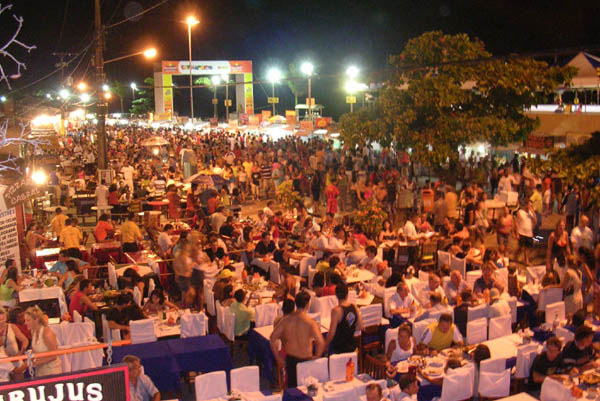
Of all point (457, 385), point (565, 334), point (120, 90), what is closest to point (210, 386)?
point (457, 385)

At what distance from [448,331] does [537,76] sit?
806 centimetres

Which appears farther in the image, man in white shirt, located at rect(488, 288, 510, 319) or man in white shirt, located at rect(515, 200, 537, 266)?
man in white shirt, located at rect(515, 200, 537, 266)

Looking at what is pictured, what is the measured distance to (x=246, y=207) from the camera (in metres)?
21.2

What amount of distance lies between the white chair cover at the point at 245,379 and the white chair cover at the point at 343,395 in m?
0.89

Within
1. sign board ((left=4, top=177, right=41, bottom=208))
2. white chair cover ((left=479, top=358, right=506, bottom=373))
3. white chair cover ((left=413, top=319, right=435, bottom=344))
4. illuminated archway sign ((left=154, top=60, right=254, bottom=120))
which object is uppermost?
illuminated archway sign ((left=154, top=60, right=254, bottom=120))

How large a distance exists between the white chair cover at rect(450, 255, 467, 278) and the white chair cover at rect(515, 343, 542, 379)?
3.81 meters

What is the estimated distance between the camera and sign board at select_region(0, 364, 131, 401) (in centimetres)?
347

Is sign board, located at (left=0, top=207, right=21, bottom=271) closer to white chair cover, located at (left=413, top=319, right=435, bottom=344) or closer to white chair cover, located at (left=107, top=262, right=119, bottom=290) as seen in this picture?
white chair cover, located at (left=107, top=262, right=119, bottom=290)

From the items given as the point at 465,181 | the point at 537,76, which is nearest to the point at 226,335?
the point at 537,76

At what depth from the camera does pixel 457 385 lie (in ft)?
23.1

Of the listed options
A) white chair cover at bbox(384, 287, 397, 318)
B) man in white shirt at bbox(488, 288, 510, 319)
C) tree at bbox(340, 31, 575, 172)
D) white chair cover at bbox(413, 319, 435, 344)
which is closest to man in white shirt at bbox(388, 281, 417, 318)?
white chair cover at bbox(384, 287, 397, 318)

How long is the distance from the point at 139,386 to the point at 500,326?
471cm

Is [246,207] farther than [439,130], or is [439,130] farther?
[246,207]

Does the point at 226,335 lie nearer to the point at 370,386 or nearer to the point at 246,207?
the point at 370,386
